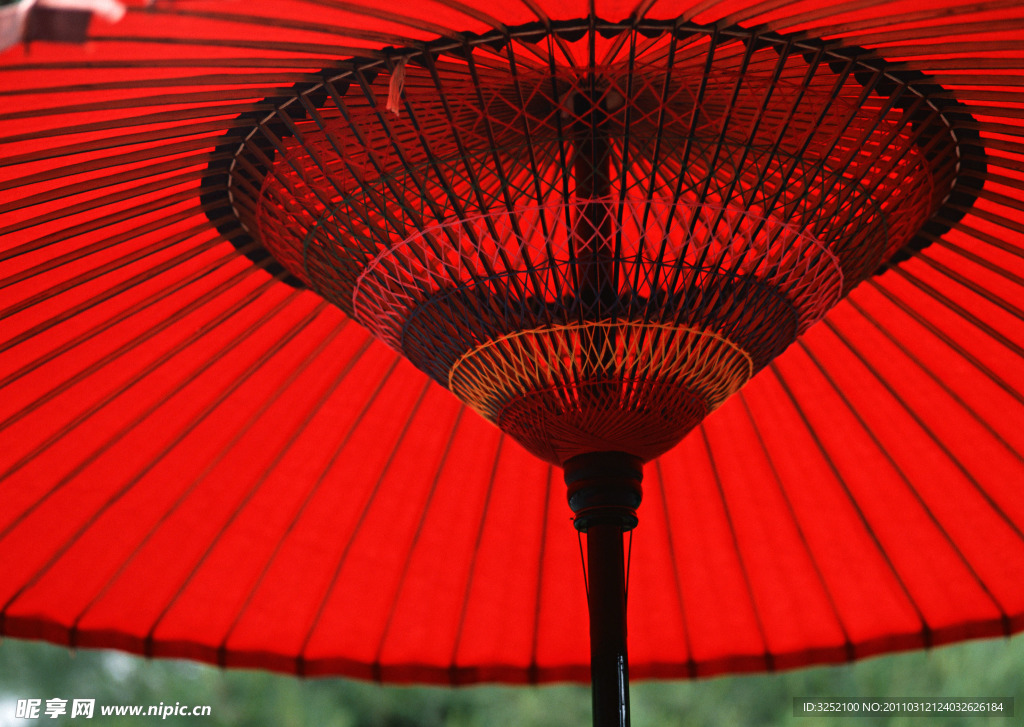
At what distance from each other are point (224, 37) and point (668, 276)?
663 millimetres

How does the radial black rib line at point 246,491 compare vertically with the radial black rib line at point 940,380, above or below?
below

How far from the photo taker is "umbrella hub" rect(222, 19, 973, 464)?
1.45 meters

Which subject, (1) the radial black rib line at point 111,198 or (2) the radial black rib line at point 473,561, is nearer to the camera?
(1) the radial black rib line at point 111,198

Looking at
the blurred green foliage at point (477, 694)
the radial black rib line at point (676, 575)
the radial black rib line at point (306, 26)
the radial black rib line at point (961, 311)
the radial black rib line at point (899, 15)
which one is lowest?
the radial black rib line at point (306, 26)

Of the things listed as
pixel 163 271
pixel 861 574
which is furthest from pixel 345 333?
pixel 861 574

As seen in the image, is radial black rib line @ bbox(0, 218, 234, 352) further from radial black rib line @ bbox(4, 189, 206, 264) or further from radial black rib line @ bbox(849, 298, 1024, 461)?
radial black rib line @ bbox(849, 298, 1024, 461)

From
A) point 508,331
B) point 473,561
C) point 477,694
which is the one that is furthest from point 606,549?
point 477,694

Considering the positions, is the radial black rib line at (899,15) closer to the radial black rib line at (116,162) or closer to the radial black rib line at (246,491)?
the radial black rib line at (116,162)

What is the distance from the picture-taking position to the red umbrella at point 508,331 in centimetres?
140

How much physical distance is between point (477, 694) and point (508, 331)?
7033 millimetres

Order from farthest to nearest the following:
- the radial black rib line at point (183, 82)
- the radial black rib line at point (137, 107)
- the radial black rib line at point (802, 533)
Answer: the radial black rib line at point (802, 533), the radial black rib line at point (137, 107), the radial black rib line at point (183, 82)

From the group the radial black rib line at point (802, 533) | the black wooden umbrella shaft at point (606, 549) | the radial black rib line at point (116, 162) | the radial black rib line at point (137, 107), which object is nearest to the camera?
the radial black rib line at point (137, 107)

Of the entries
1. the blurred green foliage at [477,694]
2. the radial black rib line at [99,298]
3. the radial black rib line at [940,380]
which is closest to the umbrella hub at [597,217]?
the radial black rib line at [99,298]

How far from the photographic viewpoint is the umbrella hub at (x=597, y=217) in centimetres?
145
